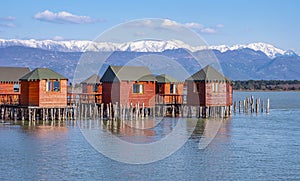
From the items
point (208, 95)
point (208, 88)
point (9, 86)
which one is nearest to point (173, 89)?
point (208, 95)

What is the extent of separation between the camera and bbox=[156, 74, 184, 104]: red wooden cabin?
63.8 metres

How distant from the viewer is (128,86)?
5862 centimetres

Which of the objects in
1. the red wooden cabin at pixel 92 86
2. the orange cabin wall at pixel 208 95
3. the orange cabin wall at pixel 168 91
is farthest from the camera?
the red wooden cabin at pixel 92 86

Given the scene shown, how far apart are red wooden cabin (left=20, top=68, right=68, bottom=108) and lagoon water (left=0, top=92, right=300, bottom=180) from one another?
697cm

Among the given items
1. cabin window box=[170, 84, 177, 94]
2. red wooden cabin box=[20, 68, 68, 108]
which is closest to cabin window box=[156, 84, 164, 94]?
cabin window box=[170, 84, 177, 94]

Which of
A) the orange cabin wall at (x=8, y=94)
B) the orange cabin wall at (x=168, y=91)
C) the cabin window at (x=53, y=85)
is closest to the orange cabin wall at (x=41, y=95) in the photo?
the cabin window at (x=53, y=85)

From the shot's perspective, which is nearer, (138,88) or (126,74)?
(126,74)

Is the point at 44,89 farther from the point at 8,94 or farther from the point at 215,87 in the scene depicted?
the point at 215,87

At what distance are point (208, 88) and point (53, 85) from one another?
1545 centimetres

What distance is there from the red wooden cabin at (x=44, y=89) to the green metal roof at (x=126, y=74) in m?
6.86

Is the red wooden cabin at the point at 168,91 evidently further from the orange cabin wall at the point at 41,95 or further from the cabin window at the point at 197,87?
the orange cabin wall at the point at 41,95

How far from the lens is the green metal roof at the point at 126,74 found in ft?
192

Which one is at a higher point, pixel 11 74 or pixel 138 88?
pixel 11 74

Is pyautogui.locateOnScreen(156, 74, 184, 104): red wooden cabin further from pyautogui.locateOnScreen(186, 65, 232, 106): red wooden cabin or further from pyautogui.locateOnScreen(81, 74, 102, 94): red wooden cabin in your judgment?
pyautogui.locateOnScreen(81, 74, 102, 94): red wooden cabin
